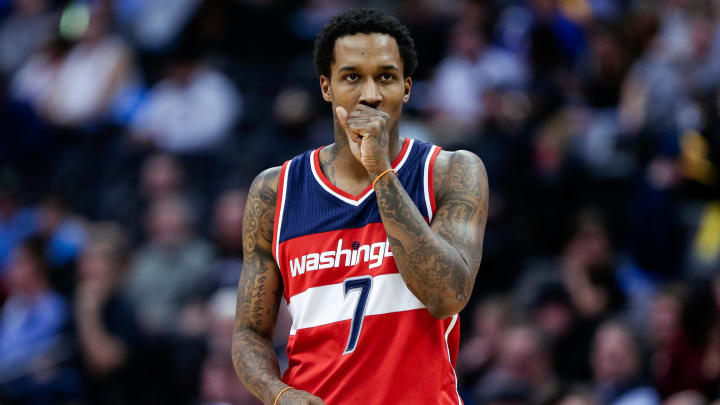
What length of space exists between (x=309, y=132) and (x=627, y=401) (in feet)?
14.8

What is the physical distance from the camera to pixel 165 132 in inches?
473

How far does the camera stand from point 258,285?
434 cm

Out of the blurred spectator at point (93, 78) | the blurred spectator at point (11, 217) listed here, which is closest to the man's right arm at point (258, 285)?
the blurred spectator at point (11, 217)

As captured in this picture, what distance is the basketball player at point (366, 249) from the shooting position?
379 cm

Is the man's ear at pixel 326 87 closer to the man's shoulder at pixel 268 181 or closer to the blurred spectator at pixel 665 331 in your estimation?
the man's shoulder at pixel 268 181

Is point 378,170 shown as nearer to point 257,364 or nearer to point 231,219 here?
point 257,364

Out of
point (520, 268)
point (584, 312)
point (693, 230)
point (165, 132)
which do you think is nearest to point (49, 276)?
point (165, 132)

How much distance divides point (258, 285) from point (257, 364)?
1.10ft

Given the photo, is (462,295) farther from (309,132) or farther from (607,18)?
(607,18)

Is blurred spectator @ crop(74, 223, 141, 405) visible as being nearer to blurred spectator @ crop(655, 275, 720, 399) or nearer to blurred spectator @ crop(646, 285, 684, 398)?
blurred spectator @ crop(646, 285, 684, 398)

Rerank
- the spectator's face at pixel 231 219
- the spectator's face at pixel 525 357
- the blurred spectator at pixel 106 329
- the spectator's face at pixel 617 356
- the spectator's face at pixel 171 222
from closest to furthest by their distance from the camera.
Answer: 1. the spectator's face at pixel 617 356
2. the spectator's face at pixel 525 357
3. the blurred spectator at pixel 106 329
4. the spectator's face at pixel 231 219
5. the spectator's face at pixel 171 222

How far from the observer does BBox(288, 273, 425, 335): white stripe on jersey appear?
3.92 metres

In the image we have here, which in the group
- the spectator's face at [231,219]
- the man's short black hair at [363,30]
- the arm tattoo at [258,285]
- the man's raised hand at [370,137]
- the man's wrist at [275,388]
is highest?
the man's short black hair at [363,30]

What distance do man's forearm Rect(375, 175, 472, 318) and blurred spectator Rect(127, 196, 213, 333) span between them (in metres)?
6.16
